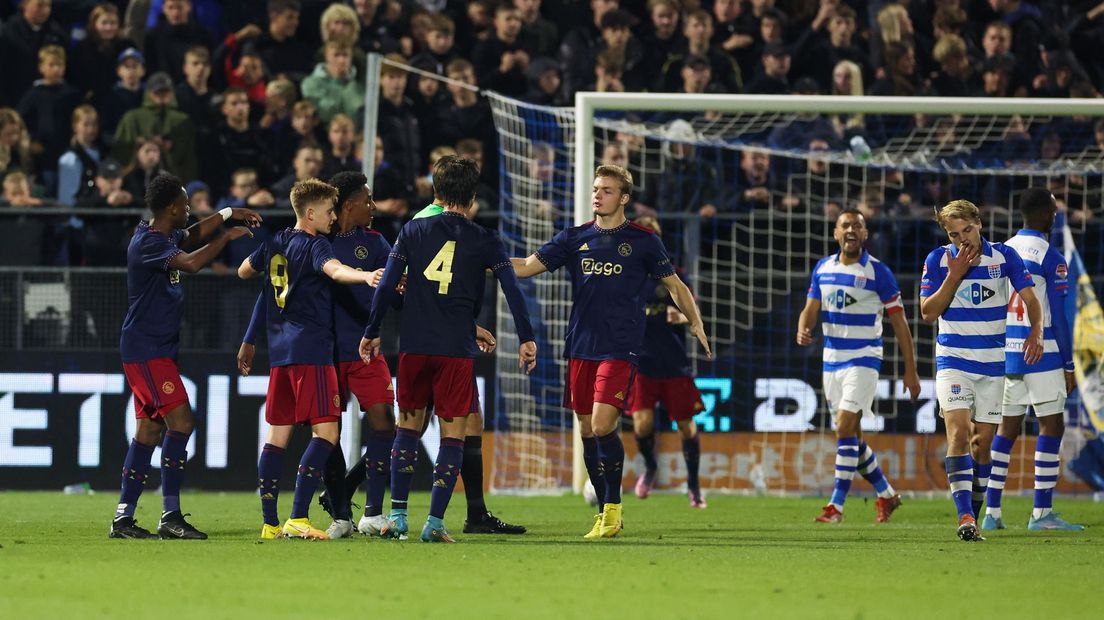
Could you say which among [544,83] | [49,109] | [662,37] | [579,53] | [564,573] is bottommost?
[564,573]

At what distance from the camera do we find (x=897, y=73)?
16734 millimetres

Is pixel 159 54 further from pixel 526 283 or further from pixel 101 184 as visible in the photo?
Answer: pixel 526 283

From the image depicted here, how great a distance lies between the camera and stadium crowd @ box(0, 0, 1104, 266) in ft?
48.9

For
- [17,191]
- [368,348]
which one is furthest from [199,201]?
[368,348]

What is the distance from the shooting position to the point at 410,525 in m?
10.5

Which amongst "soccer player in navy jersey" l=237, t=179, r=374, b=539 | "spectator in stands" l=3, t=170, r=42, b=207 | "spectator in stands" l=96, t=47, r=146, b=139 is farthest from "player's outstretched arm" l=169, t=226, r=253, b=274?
"spectator in stands" l=96, t=47, r=146, b=139

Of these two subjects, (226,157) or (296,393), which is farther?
(226,157)

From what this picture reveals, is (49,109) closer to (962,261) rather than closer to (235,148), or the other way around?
(235,148)

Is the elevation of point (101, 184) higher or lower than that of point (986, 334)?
higher

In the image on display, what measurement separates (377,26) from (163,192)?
7872 mm

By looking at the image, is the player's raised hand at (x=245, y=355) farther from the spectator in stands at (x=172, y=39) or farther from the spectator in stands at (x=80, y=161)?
the spectator in stands at (x=172, y=39)

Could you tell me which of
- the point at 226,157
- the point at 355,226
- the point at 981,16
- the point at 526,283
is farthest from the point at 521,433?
the point at 981,16

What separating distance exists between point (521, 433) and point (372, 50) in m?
4.63

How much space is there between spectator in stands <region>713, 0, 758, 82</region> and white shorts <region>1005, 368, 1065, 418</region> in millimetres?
6891
